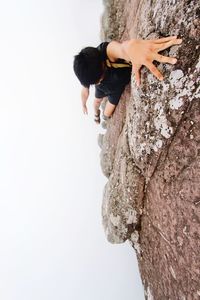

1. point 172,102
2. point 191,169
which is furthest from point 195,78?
point 191,169

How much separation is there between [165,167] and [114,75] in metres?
1.45

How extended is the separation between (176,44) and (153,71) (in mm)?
304

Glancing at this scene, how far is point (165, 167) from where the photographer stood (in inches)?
131

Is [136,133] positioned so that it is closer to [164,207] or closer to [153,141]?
[153,141]

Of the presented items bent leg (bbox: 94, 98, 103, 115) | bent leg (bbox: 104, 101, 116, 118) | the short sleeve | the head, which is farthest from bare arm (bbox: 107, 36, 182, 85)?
bent leg (bbox: 104, 101, 116, 118)

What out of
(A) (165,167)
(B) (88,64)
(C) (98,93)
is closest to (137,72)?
(B) (88,64)

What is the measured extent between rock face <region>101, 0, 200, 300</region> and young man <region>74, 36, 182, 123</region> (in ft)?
0.32

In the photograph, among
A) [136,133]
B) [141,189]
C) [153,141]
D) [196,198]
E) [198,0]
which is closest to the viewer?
[198,0]

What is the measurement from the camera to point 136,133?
3723 millimetres

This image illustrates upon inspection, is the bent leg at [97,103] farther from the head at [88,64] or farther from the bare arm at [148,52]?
the bare arm at [148,52]

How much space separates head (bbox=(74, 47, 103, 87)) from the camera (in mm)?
3641

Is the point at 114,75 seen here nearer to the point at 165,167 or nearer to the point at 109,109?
the point at 165,167

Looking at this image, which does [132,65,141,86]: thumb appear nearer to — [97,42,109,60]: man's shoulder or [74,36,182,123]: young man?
[74,36,182,123]: young man

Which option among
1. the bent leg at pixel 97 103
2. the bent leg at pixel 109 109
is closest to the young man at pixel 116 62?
the bent leg at pixel 97 103
